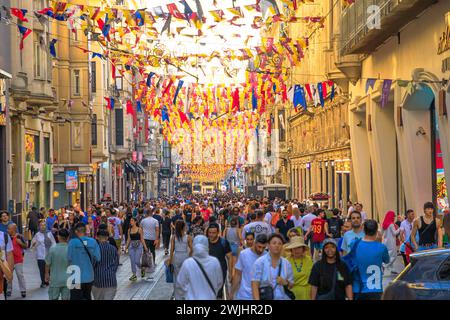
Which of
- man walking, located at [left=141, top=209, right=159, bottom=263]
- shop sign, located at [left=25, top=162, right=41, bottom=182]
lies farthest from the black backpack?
shop sign, located at [left=25, top=162, right=41, bottom=182]

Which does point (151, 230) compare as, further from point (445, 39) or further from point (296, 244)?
point (296, 244)

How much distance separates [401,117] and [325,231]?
26.0 ft

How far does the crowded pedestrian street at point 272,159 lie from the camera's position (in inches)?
460

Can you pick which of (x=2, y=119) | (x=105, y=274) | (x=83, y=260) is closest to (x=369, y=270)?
(x=105, y=274)

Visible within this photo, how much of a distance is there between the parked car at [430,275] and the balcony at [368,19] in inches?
528

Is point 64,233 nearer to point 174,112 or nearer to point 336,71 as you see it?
point 336,71

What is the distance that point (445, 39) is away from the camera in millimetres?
22234

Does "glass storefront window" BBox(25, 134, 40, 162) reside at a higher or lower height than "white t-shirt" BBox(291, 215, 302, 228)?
higher

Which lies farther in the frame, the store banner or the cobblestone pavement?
the store banner

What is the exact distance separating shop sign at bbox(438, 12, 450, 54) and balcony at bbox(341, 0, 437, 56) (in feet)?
3.83

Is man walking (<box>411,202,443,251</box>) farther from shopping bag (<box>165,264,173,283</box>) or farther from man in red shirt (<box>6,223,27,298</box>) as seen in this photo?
man in red shirt (<box>6,223,27,298</box>)

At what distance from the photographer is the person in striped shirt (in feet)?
44.6

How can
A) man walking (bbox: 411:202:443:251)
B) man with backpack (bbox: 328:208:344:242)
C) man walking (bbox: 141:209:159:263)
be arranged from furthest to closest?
man with backpack (bbox: 328:208:344:242) → man walking (bbox: 141:209:159:263) → man walking (bbox: 411:202:443:251)

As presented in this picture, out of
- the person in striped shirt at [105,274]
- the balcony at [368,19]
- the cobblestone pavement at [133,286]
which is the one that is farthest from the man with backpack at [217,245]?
the balcony at [368,19]
